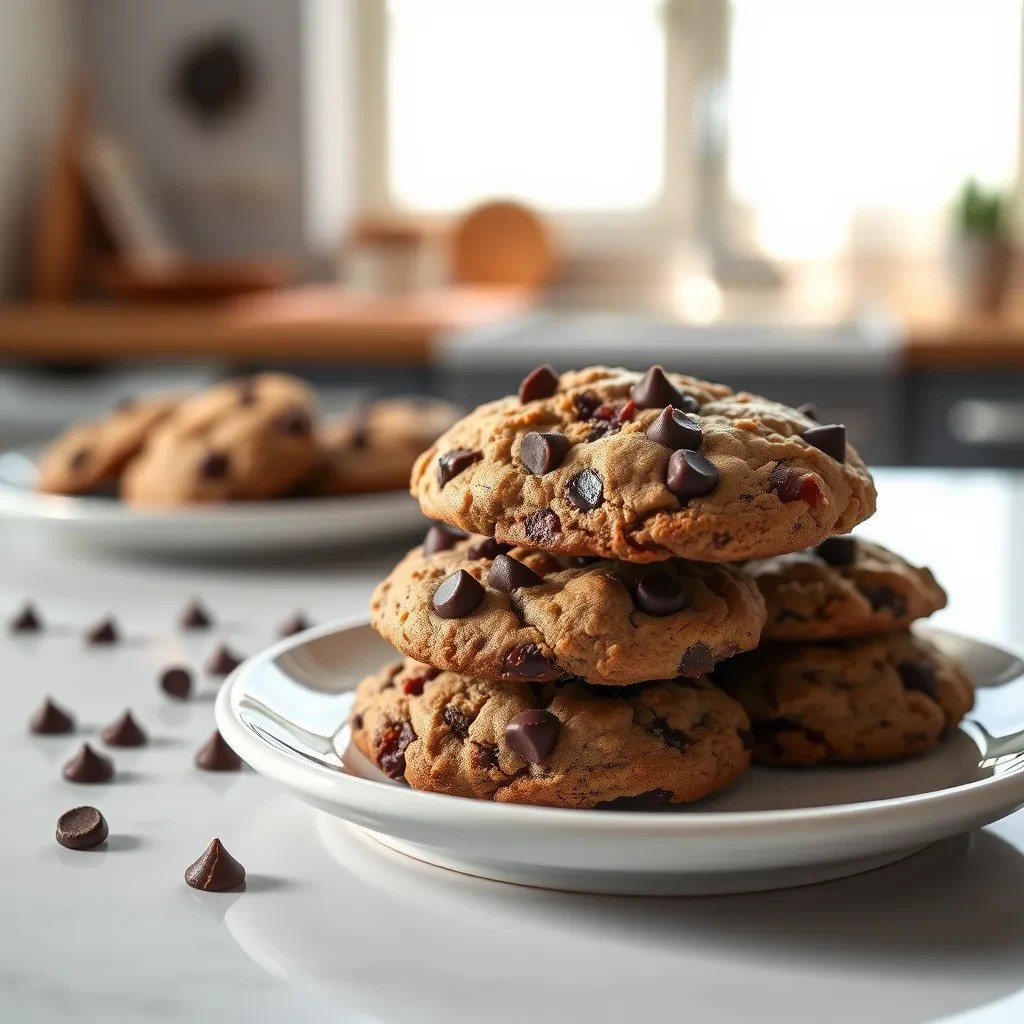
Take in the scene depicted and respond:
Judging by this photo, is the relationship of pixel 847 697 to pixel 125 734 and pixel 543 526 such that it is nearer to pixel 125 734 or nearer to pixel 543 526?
pixel 543 526

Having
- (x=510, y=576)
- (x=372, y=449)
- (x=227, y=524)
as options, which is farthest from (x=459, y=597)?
(x=372, y=449)

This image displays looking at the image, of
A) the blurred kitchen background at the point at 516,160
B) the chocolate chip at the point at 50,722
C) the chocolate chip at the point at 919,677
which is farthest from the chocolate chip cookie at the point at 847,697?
the blurred kitchen background at the point at 516,160

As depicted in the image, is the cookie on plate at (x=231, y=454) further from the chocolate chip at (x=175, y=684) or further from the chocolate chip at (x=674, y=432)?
the chocolate chip at (x=674, y=432)

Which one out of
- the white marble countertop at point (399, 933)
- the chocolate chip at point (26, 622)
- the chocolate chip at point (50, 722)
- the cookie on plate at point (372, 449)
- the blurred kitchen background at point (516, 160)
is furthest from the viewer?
the blurred kitchen background at point (516, 160)

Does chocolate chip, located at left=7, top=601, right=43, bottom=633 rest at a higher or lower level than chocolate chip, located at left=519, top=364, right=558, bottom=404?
lower

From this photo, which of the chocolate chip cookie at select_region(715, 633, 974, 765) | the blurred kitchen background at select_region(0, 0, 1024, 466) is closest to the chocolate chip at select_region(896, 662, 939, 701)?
the chocolate chip cookie at select_region(715, 633, 974, 765)

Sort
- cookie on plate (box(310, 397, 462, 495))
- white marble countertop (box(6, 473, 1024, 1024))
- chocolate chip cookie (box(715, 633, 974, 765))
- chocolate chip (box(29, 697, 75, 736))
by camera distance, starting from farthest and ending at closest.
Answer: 1. cookie on plate (box(310, 397, 462, 495))
2. chocolate chip (box(29, 697, 75, 736))
3. chocolate chip cookie (box(715, 633, 974, 765))
4. white marble countertop (box(6, 473, 1024, 1024))

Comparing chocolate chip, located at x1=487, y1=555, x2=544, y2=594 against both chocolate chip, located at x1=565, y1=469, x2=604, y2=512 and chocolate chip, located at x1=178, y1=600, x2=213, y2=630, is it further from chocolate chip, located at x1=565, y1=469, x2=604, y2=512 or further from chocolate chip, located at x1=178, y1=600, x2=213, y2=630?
chocolate chip, located at x1=178, y1=600, x2=213, y2=630
